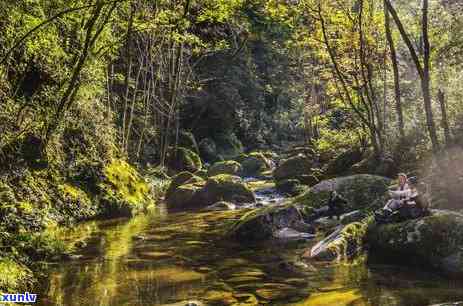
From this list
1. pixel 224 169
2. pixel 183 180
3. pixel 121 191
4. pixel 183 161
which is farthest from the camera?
pixel 183 161

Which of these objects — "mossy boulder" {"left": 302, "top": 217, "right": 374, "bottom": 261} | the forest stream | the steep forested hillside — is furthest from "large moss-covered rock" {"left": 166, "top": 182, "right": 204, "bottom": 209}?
"mossy boulder" {"left": 302, "top": 217, "right": 374, "bottom": 261}

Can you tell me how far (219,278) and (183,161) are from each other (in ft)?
82.0

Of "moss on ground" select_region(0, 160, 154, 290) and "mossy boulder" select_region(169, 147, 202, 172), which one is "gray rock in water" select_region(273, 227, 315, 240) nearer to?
"moss on ground" select_region(0, 160, 154, 290)

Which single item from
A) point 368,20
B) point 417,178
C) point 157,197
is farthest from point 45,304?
point 368,20

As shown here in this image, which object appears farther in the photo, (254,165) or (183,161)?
(254,165)

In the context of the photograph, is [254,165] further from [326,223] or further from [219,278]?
[219,278]

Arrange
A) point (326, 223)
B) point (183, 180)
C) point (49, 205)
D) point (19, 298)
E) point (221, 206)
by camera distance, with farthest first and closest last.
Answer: point (183, 180), point (221, 206), point (49, 205), point (326, 223), point (19, 298)

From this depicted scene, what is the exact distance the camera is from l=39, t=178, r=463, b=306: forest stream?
28.5 ft

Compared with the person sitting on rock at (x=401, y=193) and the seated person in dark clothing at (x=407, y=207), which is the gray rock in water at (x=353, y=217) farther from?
the person sitting on rock at (x=401, y=193)

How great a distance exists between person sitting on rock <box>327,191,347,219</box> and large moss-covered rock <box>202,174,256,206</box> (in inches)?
262

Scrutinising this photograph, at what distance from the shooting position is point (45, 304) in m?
8.34

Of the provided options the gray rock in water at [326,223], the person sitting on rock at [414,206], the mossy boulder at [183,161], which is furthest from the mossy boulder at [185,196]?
the person sitting on rock at [414,206]

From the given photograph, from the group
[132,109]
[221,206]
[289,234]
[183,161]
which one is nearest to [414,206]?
[289,234]

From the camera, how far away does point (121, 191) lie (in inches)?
800
